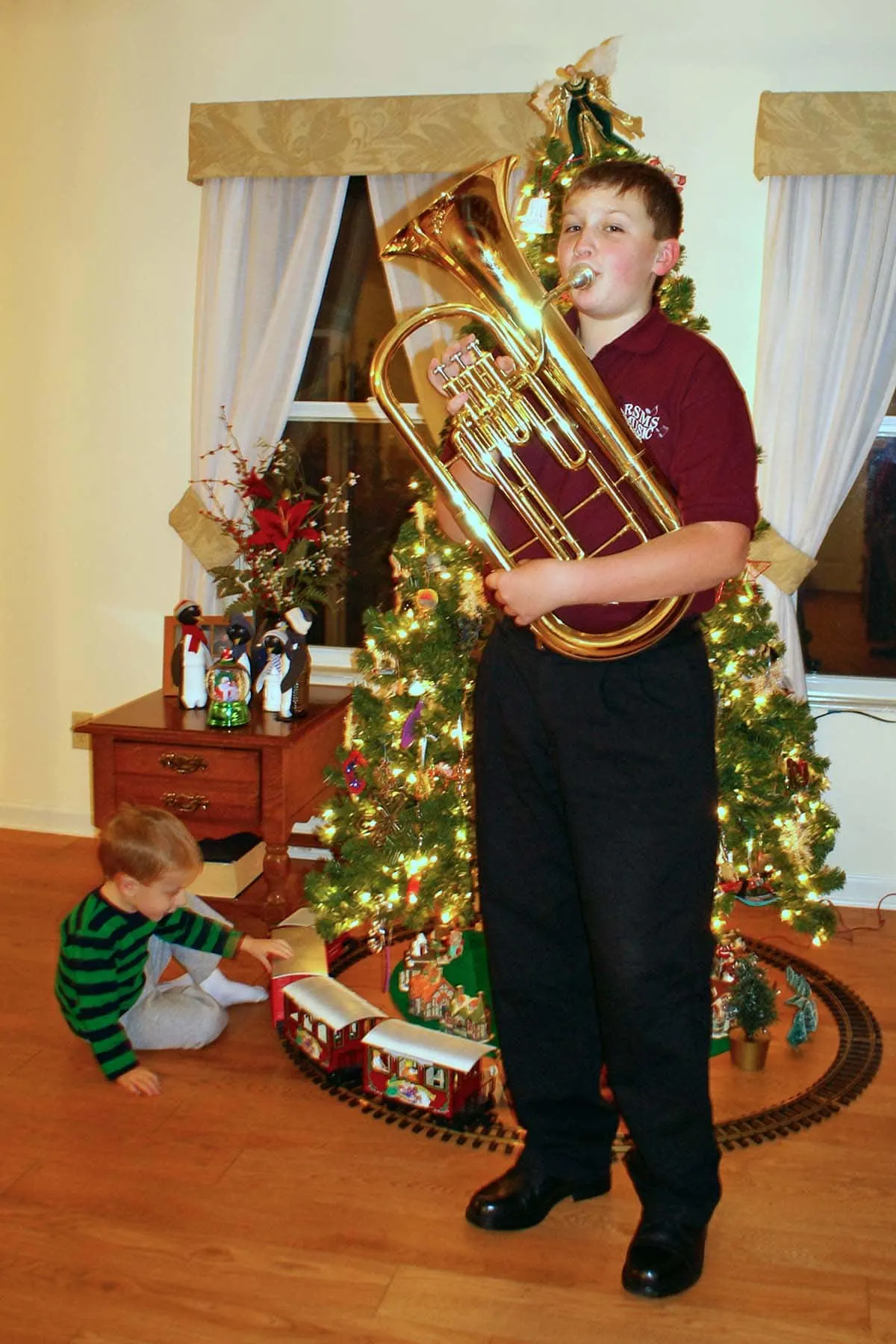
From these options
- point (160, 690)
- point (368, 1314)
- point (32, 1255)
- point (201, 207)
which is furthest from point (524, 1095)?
point (201, 207)

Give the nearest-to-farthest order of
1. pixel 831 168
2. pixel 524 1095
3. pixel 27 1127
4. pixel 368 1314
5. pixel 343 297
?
pixel 368 1314, pixel 524 1095, pixel 27 1127, pixel 831 168, pixel 343 297

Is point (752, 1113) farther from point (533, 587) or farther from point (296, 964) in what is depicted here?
point (533, 587)

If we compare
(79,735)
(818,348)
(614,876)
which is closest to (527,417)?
(614,876)

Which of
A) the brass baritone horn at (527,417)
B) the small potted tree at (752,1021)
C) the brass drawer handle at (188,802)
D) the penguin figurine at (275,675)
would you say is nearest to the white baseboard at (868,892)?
the small potted tree at (752,1021)

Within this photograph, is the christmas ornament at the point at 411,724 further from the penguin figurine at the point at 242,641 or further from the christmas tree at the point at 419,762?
the penguin figurine at the point at 242,641

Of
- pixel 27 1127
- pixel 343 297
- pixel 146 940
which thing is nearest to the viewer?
pixel 27 1127

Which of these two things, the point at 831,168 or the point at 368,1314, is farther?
the point at 831,168

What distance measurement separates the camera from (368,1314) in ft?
5.43

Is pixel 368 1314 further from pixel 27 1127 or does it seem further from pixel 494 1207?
pixel 27 1127

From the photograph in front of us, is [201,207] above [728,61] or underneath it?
underneath

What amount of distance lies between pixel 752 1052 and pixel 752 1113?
172mm

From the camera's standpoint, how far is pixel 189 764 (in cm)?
286

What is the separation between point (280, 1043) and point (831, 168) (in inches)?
94.5

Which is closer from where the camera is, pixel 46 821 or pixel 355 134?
pixel 355 134
